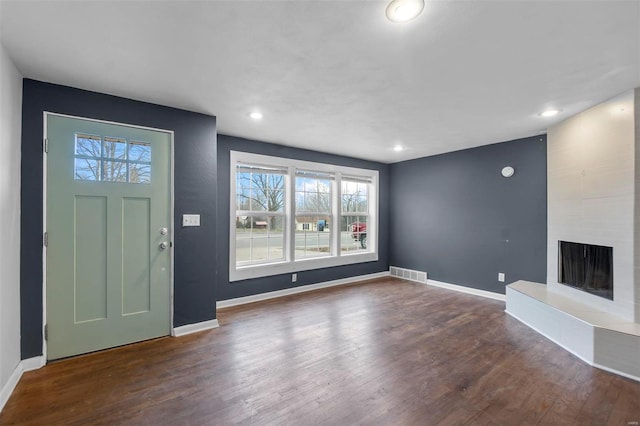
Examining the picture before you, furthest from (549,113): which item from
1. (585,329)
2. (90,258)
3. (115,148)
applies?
(90,258)

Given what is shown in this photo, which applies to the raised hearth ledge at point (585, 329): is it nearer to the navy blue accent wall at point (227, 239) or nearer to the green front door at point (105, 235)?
the navy blue accent wall at point (227, 239)

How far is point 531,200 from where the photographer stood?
157 inches

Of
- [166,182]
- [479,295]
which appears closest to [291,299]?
[166,182]

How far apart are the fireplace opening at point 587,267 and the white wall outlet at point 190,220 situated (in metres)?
4.19

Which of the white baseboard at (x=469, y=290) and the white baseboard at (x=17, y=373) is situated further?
the white baseboard at (x=469, y=290)

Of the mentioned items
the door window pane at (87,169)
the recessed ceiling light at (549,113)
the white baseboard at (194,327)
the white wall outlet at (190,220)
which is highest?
the recessed ceiling light at (549,113)

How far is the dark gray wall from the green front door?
171 inches

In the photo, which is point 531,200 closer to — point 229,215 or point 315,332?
point 315,332

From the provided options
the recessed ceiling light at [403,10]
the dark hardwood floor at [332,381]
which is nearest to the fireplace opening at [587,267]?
the dark hardwood floor at [332,381]

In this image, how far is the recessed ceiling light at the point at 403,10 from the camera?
1.46 metres

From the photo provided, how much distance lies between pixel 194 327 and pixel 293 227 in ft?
6.83

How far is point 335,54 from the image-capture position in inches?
76.9

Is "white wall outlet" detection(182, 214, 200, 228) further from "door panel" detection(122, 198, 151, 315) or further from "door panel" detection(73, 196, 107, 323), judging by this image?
"door panel" detection(73, 196, 107, 323)

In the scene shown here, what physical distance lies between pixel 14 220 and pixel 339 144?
12.3 ft
